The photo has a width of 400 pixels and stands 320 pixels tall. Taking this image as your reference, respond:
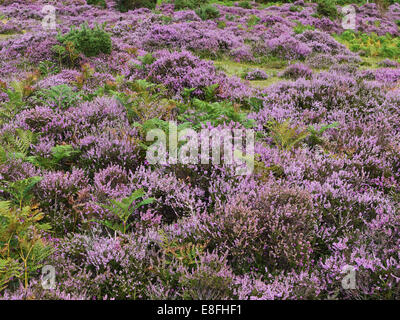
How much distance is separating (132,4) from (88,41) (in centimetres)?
1330

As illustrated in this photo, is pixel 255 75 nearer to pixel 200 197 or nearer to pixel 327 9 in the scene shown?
pixel 200 197

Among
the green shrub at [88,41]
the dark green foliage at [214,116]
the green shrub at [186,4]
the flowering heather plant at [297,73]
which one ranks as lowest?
the flowering heather plant at [297,73]

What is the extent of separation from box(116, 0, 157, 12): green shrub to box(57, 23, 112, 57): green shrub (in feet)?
40.7

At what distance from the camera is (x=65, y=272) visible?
2.35 meters

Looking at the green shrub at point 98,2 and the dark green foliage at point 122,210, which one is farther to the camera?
the green shrub at point 98,2

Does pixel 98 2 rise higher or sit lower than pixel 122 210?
higher

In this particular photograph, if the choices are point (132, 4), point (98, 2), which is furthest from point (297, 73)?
point (98, 2)

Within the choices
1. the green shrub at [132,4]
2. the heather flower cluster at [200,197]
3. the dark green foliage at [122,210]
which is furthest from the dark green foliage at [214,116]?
the green shrub at [132,4]

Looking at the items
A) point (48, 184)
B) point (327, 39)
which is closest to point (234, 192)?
point (48, 184)

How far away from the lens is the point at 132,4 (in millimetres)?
20234

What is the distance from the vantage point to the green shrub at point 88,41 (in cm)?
884

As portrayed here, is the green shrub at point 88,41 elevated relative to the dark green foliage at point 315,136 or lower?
elevated

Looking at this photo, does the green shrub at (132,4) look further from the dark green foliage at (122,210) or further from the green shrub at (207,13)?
the dark green foliage at (122,210)

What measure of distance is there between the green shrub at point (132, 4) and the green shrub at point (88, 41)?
12.4 m
